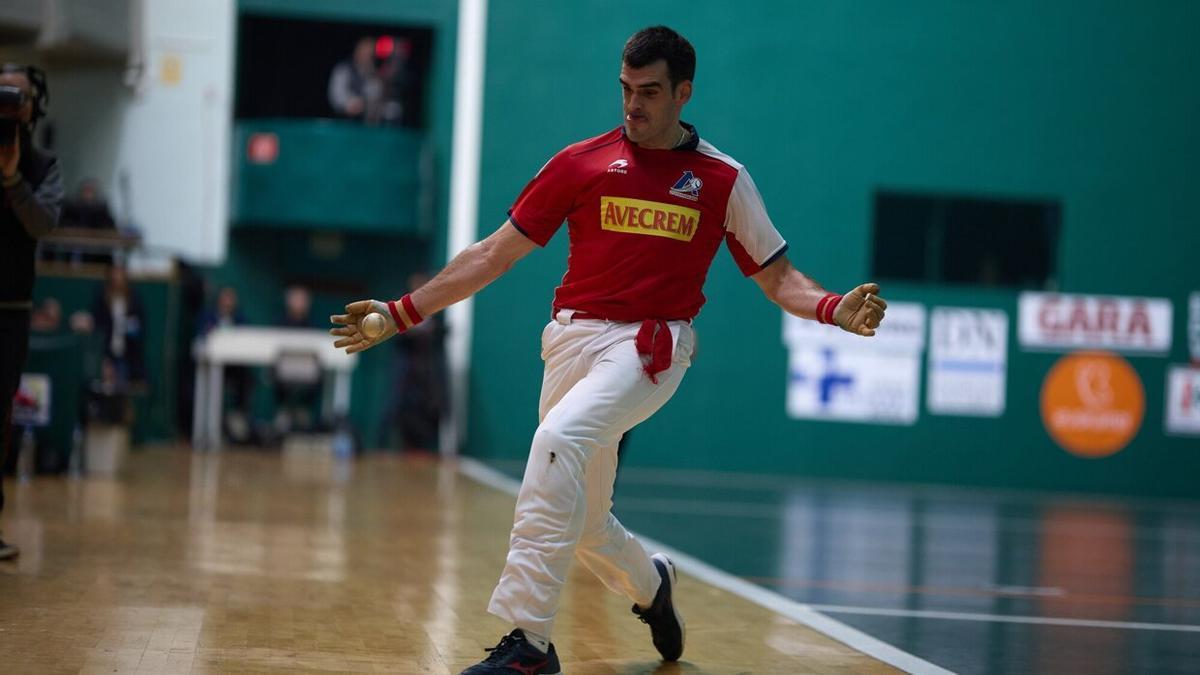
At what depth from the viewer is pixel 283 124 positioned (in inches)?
675

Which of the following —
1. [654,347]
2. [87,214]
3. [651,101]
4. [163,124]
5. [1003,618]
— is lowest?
[1003,618]

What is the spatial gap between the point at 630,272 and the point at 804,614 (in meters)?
2.15

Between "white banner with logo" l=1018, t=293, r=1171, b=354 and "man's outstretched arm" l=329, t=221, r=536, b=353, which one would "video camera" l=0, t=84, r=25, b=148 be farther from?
"white banner with logo" l=1018, t=293, r=1171, b=354

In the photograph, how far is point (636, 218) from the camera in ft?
14.7

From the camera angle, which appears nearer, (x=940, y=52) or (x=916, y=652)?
(x=916, y=652)

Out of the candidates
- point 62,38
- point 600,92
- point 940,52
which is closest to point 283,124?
point 62,38

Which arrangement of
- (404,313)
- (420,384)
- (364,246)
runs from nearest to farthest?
(404,313) → (420,384) → (364,246)

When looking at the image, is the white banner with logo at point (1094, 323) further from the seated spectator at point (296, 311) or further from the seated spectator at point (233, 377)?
the seated spectator at point (233, 377)

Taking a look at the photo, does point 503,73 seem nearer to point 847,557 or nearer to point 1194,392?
point 1194,392

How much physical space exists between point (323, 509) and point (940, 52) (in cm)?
1107

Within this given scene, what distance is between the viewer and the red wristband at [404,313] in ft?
14.6

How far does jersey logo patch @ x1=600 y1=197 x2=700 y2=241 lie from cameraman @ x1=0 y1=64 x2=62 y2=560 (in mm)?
2697

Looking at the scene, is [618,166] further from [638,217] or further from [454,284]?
[454,284]

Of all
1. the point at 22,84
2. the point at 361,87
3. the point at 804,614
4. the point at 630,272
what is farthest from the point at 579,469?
the point at 361,87
